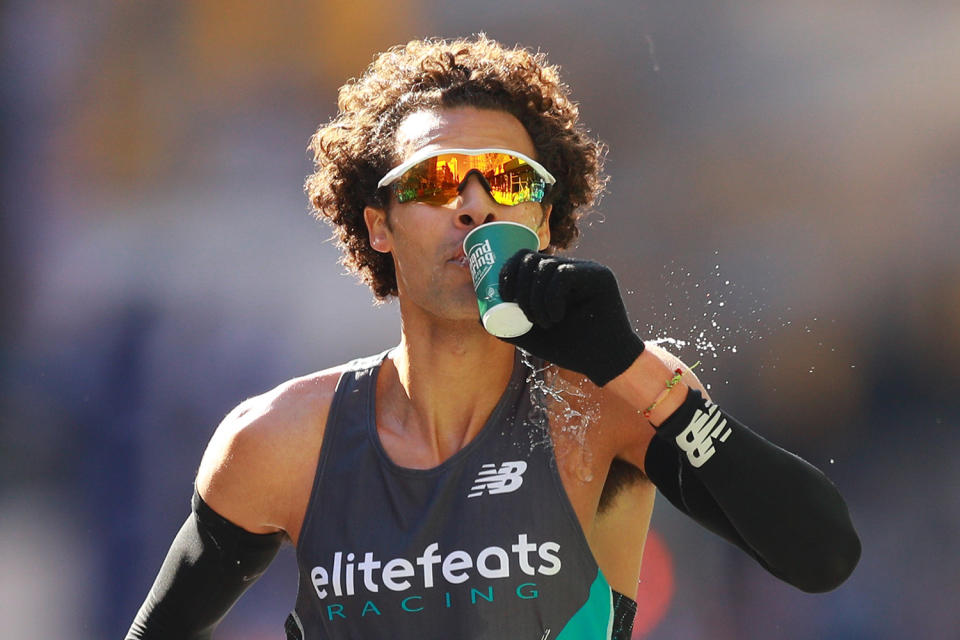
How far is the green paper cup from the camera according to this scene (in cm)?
170

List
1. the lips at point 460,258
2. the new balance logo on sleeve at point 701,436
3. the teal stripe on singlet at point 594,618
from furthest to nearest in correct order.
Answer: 1. the lips at point 460,258
2. the teal stripe on singlet at point 594,618
3. the new balance logo on sleeve at point 701,436

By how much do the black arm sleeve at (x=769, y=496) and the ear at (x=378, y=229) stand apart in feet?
3.11

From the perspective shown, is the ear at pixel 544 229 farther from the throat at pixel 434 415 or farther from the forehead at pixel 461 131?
the throat at pixel 434 415

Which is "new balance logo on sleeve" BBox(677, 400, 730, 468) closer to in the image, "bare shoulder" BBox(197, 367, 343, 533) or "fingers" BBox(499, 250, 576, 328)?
"fingers" BBox(499, 250, 576, 328)

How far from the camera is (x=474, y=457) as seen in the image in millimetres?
2143

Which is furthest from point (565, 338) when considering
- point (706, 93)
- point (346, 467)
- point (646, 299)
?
point (706, 93)

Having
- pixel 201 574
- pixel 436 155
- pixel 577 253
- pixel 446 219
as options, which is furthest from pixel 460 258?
pixel 577 253

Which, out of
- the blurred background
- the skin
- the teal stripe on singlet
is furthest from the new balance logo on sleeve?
the blurred background

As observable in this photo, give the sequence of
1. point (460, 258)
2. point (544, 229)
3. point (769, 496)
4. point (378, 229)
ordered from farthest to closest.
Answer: point (378, 229) < point (544, 229) < point (460, 258) < point (769, 496)

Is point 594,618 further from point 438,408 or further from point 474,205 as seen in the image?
point 474,205

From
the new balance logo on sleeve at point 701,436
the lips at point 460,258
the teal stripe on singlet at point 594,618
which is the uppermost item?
the lips at point 460,258

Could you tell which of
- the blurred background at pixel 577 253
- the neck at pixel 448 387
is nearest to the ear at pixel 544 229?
the neck at pixel 448 387

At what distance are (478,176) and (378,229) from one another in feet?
1.49

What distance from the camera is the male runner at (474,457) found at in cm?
175
